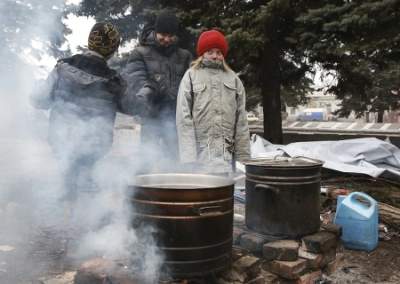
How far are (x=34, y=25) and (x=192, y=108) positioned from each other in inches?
68.6

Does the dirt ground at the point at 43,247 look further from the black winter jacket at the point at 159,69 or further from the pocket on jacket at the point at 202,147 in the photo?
the pocket on jacket at the point at 202,147

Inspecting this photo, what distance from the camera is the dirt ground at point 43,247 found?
3020mm

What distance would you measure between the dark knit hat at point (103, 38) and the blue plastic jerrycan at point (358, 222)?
9.61ft

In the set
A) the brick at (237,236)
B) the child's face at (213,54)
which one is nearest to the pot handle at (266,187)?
the brick at (237,236)

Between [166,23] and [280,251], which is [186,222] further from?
[166,23]

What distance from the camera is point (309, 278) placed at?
11.2 feet

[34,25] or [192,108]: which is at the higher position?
[34,25]

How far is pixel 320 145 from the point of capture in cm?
675

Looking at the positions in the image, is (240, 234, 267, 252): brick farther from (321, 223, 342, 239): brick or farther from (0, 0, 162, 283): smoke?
(0, 0, 162, 283): smoke

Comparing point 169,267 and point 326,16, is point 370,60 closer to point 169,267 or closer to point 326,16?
point 326,16

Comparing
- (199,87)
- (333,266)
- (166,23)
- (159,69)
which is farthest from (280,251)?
(166,23)

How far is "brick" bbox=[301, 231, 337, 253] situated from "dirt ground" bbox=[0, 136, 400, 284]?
0.97 ft

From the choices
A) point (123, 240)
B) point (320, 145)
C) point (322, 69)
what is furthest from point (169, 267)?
point (322, 69)

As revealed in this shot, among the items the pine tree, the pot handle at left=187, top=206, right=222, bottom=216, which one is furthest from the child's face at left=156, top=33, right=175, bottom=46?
the pine tree
